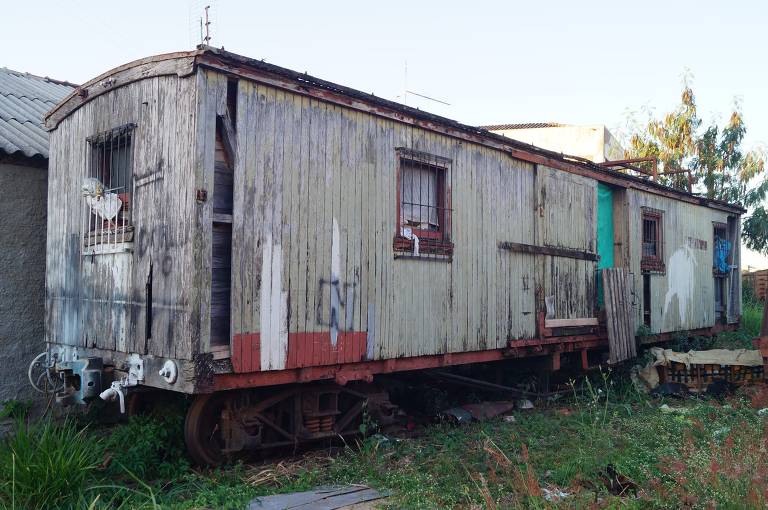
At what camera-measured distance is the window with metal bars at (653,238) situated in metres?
12.2

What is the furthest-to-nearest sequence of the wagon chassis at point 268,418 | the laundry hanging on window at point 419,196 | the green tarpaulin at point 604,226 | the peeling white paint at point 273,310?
the green tarpaulin at point 604,226, the laundry hanging on window at point 419,196, the wagon chassis at point 268,418, the peeling white paint at point 273,310

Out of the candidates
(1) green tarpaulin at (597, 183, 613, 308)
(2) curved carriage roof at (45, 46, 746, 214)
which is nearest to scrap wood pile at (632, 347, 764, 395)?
(1) green tarpaulin at (597, 183, 613, 308)

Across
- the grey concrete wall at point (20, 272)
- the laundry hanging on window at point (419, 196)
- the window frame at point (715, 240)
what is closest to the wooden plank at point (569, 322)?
the laundry hanging on window at point (419, 196)

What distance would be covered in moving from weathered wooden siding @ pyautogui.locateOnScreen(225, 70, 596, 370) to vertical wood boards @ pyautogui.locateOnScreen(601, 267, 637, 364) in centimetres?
180

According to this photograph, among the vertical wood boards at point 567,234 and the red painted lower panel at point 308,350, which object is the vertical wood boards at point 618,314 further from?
the red painted lower panel at point 308,350

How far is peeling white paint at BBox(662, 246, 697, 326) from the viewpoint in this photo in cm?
1270

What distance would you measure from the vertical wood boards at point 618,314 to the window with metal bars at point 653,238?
4.48 feet

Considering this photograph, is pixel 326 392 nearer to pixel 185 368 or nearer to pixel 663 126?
pixel 185 368

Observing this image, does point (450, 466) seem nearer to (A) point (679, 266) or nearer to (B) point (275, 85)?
(B) point (275, 85)

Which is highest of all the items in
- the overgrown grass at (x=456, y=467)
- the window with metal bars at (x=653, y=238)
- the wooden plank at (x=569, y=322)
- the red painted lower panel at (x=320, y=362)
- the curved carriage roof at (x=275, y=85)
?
the curved carriage roof at (x=275, y=85)

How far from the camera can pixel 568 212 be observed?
10.2m

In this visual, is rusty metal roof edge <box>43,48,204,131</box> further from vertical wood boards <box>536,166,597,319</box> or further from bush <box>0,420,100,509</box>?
vertical wood boards <box>536,166,597,319</box>

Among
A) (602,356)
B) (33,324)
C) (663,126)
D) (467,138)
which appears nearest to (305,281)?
(467,138)

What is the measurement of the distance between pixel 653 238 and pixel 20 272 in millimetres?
10694
